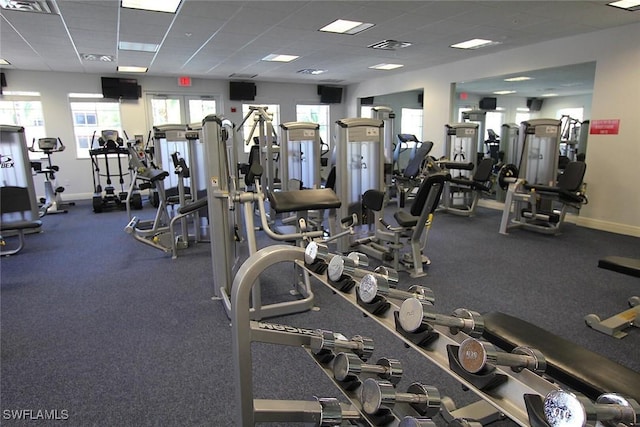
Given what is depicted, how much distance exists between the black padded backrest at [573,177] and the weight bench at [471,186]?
128 centimetres

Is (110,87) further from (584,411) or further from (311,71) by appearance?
(584,411)

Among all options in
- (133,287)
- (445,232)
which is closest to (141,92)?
(133,287)

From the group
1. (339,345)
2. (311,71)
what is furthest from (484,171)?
(339,345)

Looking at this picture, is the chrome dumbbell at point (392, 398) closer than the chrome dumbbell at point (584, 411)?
No

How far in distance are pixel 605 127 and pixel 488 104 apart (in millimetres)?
7553

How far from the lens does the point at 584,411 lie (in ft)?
2.03

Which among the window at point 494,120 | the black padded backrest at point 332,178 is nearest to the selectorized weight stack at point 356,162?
the black padded backrest at point 332,178

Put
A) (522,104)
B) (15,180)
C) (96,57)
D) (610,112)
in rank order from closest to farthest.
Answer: (15,180)
(610,112)
(96,57)
(522,104)

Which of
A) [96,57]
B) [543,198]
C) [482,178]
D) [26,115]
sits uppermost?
[96,57]

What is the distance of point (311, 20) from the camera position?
16.0 ft

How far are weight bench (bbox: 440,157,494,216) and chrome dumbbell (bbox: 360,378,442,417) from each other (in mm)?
5888

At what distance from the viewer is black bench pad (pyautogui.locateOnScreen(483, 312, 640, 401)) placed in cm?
137

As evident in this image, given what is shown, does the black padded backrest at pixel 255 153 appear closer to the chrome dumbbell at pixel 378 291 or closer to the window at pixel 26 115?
the window at pixel 26 115

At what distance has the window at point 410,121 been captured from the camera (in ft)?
39.6
